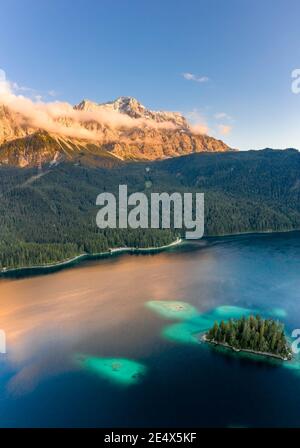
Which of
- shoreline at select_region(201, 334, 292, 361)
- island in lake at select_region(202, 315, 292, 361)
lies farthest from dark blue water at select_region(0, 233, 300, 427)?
island in lake at select_region(202, 315, 292, 361)

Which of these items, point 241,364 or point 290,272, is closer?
point 241,364

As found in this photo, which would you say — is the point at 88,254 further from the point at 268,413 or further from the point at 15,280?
the point at 268,413

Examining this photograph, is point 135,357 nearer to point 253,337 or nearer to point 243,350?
point 243,350

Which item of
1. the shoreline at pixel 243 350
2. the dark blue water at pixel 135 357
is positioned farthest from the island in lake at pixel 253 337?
the dark blue water at pixel 135 357

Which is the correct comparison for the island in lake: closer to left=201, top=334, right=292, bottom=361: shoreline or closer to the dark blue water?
left=201, top=334, right=292, bottom=361: shoreline

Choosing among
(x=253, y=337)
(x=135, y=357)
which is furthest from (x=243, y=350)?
(x=135, y=357)

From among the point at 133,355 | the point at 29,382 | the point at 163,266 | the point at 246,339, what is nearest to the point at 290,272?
the point at 163,266
